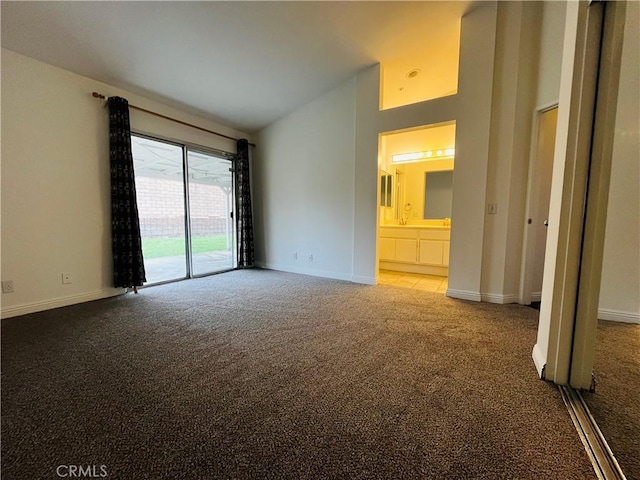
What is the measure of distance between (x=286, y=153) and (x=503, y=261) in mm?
3402

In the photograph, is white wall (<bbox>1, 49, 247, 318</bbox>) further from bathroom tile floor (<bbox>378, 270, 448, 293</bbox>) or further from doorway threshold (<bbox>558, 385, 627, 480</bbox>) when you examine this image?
doorway threshold (<bbox>558, 385, 627, 480</bbox>)

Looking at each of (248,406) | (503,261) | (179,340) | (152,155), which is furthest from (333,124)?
(248,406)

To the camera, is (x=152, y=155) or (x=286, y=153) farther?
(x=286, y=153)

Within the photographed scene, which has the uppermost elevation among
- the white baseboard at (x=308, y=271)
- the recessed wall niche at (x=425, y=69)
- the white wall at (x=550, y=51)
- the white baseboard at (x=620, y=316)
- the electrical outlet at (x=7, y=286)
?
the recessed wall niche at (x=425, y=69)

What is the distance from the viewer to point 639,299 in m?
1.56

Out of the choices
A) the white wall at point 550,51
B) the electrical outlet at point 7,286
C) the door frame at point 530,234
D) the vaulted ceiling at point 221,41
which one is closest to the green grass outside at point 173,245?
the electrical outlet at point 7,286

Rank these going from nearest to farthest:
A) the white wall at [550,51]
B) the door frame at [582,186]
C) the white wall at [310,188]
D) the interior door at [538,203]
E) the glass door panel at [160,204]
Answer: the door frame at [582,186]
the white wall at [550,51]
the interior door at [538,203]
the glass door panel at [160,204]
the white wall at [310,188]

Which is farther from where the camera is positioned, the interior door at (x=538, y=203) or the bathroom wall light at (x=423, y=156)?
the bathroom wall light at (x=423, y=156)

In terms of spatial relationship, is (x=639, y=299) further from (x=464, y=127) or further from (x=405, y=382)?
(x=464, y=127)

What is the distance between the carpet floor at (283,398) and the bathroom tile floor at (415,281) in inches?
40.4

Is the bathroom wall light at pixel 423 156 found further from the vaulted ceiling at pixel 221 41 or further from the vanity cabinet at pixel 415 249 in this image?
the vaulted ceiling at pixel 221 41

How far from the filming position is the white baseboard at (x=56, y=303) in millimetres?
2462

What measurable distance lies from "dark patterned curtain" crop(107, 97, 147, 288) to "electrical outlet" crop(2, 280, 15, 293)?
0.78 metres

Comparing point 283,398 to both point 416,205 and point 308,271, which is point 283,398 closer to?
point 308,271
